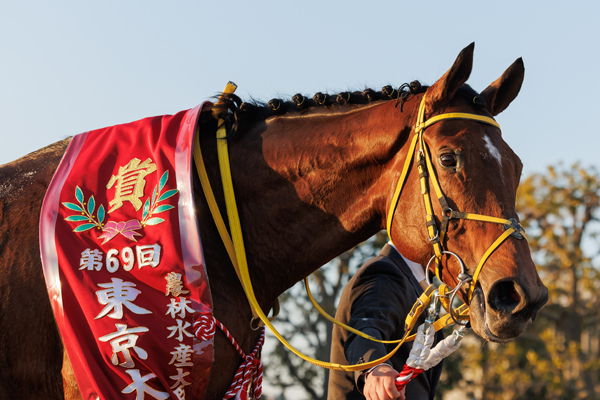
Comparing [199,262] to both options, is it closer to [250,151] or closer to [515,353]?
[250,151]

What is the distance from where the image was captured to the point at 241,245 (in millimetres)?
3059

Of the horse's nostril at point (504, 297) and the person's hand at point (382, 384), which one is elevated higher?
the horse's nostril at point (504, 297)

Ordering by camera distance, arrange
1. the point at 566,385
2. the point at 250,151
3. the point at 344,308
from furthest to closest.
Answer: the point at 566,385 → the point at 344,308 → the point at 250,151

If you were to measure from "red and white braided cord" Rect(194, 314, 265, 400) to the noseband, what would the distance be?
99 centimetres

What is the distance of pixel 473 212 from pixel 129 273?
1.71 metres

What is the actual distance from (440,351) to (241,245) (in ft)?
3.92

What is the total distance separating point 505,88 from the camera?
351 centimetres

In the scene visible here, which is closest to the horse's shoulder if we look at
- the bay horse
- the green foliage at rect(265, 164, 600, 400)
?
the bay horse

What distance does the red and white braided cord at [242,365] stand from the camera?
279 cm

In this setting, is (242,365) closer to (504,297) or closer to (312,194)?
(312,194)

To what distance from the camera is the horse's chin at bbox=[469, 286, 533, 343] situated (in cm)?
272

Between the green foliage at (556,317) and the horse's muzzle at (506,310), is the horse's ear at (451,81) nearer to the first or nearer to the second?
the horse's muzzle at (506,310)

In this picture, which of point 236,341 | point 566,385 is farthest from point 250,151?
point 566,385

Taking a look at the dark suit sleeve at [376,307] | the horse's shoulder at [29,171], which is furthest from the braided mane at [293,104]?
the dark suit sleeve at [376,307]
